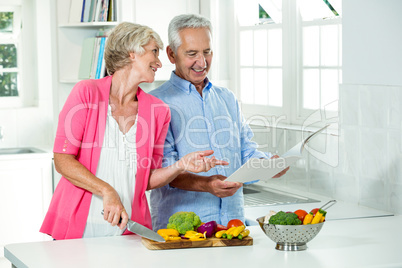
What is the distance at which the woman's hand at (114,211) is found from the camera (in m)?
2.02

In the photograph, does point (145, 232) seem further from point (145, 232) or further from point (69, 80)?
point (69, 80)

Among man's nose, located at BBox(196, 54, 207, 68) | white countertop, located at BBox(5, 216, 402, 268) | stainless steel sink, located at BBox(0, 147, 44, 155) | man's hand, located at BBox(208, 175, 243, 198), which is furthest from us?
stainless steel sink, located at BBox(0, 147, 44, 155)

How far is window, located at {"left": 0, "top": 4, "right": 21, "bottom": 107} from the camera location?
4750 mm

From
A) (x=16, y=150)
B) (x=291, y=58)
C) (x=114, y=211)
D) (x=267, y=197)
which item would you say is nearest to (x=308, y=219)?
(x=114, y=211)

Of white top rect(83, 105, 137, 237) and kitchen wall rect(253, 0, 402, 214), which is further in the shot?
kitchen wall rect(253, 0, 402, 214)

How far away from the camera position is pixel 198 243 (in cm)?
198

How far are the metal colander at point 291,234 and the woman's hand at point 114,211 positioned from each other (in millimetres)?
459

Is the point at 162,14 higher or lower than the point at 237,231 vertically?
higher

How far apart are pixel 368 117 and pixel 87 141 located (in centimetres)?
127

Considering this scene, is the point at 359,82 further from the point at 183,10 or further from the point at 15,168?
the point at 15,168

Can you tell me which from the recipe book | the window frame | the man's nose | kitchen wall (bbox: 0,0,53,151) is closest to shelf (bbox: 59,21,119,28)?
kitchen wall (bbox: 0,0,53,151)

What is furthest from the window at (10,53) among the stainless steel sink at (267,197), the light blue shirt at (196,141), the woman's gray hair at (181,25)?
the woman's gray hair at (181,25)

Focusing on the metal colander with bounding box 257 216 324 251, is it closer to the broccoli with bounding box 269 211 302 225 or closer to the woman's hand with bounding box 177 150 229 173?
the broccoli with bounding box 269 211 302 225

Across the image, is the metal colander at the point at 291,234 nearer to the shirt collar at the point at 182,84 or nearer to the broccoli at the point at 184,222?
the broccoli at the point at 184,222
